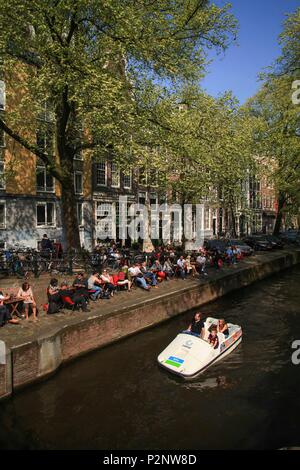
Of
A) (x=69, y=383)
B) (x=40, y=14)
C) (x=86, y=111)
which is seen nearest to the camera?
(x=69, y=383)

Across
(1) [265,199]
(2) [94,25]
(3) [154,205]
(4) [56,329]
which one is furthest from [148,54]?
(1) [265,199]

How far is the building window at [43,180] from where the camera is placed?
29562 mm

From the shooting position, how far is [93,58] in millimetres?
17719

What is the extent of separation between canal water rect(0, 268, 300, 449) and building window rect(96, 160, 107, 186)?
21.4 metres

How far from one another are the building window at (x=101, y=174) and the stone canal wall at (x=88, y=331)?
49.5 feet

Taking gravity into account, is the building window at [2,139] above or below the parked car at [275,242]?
above

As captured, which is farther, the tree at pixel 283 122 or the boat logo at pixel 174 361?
the tree at pixel 283 122

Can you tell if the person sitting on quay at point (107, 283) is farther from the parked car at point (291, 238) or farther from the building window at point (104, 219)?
the parked car at point (291, 238)

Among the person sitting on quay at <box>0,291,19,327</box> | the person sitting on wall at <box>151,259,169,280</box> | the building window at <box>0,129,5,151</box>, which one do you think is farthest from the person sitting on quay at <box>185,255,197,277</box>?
the building window at <box>0,129,5,151</box>

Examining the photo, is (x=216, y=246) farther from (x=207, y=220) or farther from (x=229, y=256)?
(x=207, y=220)

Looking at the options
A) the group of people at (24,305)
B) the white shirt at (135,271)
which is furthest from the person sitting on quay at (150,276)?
the group of people at (24,305)

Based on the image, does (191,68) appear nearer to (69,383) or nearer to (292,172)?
(69,383)

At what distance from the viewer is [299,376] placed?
13000mm
